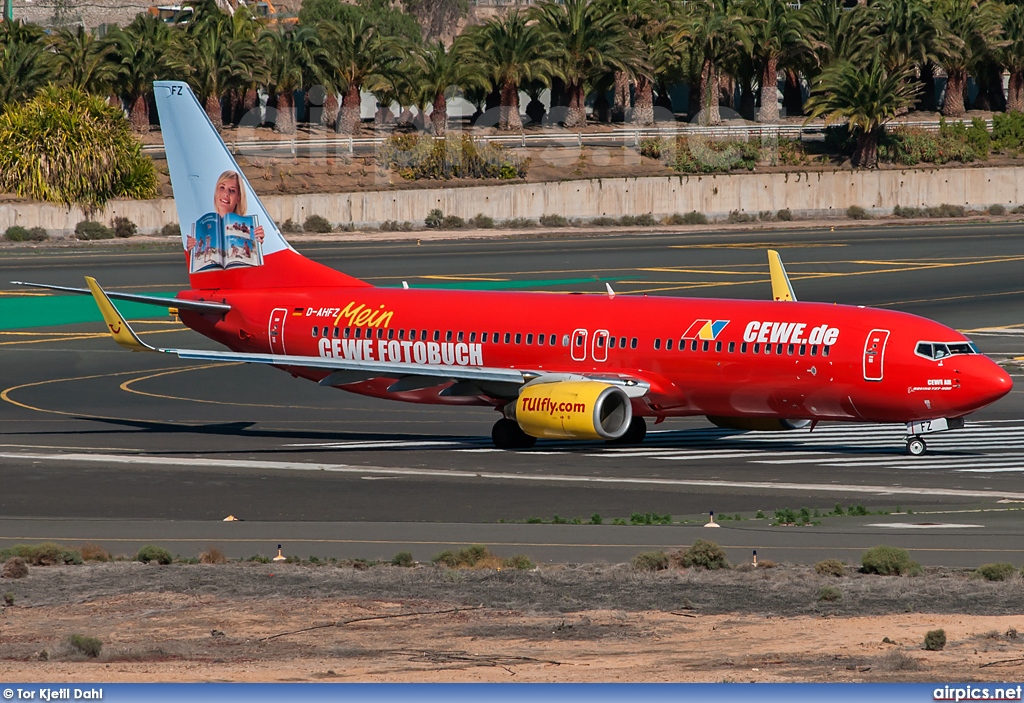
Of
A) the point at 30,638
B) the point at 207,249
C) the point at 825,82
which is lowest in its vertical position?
the point at 30,638

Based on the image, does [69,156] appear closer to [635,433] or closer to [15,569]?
[635,433]

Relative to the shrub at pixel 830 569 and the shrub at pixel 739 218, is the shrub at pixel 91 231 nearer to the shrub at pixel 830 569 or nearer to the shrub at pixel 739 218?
the shrub at pixel 739 218

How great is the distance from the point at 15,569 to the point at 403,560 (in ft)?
22.1

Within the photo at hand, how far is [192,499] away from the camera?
38250mm

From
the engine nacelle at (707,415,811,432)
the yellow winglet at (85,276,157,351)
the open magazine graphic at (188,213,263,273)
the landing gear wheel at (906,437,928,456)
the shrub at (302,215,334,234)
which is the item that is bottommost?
the landing gear wheel at (906,437,928,456)

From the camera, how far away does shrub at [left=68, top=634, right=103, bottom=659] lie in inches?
862

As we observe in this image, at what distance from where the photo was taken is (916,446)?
4381 centimetres

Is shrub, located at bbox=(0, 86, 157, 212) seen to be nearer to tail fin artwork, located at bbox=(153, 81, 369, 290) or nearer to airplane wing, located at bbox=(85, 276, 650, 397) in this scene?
tail fin artwork, located at bbox=(153, 81, 369, 290)

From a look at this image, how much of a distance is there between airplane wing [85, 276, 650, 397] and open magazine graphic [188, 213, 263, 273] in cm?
512

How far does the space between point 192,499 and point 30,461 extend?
8382 millimetres

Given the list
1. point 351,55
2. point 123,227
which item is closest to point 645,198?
point 351,55

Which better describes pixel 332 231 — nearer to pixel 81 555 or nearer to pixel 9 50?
pixel 9 50

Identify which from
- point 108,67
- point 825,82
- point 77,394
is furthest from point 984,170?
point 77,394

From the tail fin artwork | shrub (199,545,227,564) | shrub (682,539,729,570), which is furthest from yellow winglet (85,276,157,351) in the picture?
shrub (682,539,729,570)
